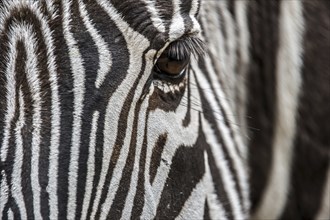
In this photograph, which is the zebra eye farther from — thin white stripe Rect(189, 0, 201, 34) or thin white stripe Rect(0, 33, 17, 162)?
thin white stripe Rect(0, 33, 17, 162)

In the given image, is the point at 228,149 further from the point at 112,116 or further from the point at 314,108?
the point at 112,116

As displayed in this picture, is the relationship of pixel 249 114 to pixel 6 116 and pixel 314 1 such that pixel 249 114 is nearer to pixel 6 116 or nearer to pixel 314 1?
pixel 314 1

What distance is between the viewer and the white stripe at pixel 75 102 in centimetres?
203

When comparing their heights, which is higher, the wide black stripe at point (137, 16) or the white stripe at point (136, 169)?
the wide black stripe at point (137, 16)

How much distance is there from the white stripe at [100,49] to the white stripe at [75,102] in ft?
0.15

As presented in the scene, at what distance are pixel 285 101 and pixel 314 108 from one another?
135 millimetres

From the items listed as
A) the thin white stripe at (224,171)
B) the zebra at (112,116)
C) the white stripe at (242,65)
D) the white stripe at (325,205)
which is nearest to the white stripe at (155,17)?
the zebra at (112,116)

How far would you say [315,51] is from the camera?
10.9 ft

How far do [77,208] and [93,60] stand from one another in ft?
1.34

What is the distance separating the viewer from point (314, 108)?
333 centimetres

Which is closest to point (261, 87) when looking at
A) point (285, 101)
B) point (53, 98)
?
point (285, 101)

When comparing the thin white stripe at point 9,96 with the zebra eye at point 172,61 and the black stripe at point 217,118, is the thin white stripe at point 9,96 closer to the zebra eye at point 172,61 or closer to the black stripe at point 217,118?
the zebra eye at point 172,61

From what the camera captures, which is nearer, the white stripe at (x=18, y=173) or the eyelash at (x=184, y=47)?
the white stripe at (x=18, y=173)

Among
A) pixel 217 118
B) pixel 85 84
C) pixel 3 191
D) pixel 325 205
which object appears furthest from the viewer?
pixel 325 205
